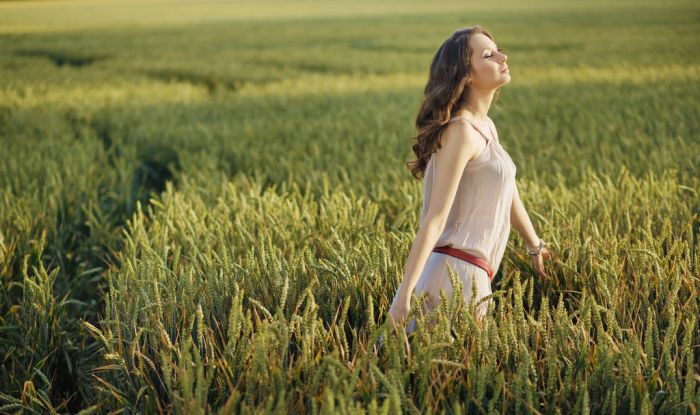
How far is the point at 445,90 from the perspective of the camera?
1772 mm

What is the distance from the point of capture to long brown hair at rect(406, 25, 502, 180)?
1753mm

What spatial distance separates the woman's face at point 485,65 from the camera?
69.7 inches

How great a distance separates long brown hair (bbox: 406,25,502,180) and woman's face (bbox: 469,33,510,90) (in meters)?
0.02

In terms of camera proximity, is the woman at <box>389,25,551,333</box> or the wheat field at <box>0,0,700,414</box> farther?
the woman at <box>389,25,551,333</box>

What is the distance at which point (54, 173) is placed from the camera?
4438mm

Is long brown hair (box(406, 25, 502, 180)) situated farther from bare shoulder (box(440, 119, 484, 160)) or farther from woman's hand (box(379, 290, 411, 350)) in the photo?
woman's hand (box(379, 290, 411, 350))

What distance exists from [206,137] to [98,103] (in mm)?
3436

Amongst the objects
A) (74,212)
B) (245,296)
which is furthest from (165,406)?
(74,212)

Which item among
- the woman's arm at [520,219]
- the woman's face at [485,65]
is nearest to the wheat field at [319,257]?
the woman's arm at [520,219]

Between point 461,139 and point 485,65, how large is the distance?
0.25 metres

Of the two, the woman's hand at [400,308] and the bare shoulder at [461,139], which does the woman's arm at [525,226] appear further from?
the woman's hand at [400,308]

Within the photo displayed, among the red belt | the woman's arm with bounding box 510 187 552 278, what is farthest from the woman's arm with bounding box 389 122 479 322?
the woman's arm with bounding box 510 187 552 278

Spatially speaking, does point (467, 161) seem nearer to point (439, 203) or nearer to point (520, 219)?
point (439, 203)

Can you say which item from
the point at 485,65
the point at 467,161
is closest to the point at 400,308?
the point at 467,161
